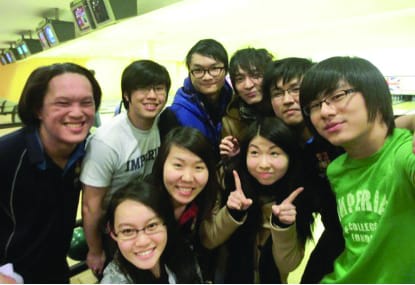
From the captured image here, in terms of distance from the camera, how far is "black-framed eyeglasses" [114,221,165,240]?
1.10 meters

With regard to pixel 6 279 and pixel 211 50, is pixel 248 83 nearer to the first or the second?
pixel 211 50

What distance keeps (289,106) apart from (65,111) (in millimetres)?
879

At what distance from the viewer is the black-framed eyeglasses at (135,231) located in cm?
110

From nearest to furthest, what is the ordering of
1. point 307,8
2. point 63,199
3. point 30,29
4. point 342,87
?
point 342,87, point 63,199, point 307,8, point 30,29

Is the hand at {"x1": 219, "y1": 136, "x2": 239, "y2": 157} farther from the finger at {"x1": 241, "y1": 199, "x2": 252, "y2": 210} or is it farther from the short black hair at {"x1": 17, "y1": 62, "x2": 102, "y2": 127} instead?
the short black hair at {"x1": 17, "y1": 62, "x2": 102, "y2": 127}

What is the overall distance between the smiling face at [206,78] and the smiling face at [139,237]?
0.80 meters

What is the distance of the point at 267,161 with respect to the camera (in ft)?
4.00

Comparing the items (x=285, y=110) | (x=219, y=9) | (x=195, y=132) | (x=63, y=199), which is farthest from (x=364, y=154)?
(x=219, y=9)

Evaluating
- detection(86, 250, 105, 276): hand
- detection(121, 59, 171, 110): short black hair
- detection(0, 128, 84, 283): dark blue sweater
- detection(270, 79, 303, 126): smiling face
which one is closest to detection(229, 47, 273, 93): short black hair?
detection(270, 79, 303, 126): smiling face

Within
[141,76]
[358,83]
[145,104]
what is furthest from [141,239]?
[358,83]

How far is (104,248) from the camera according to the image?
1440mm

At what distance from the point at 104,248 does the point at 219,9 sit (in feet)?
11.0

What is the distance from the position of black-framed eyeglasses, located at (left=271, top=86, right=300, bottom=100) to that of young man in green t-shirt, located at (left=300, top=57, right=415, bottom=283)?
31cm

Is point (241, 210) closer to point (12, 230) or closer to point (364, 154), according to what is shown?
point (364, 154)
